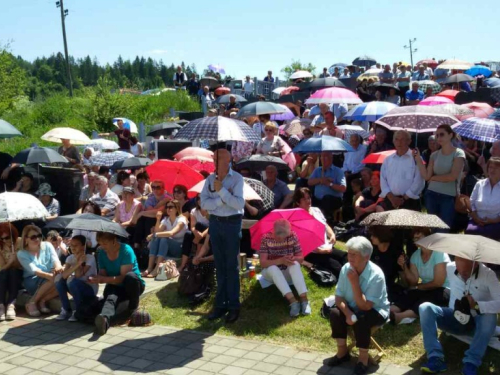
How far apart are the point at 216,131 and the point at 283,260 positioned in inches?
70.3

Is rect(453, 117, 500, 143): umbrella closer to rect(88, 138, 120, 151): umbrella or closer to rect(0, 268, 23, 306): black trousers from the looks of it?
rect(0, 268, 23, 306): black trousers

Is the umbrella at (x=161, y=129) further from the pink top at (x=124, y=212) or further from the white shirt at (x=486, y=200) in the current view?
the white shirt at (x=486, y=200)

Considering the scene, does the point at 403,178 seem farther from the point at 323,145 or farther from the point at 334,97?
the point at 334,97

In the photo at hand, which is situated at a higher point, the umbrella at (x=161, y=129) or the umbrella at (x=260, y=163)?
the umbrella at (x=161, y=129)

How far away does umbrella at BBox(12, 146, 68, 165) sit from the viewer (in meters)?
12.0

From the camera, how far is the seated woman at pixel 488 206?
8086 mm

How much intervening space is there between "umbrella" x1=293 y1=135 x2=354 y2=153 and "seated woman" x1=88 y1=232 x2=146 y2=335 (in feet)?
13.4

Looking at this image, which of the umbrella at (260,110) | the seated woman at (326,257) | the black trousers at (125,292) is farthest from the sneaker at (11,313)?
the umbrella at (260,110)

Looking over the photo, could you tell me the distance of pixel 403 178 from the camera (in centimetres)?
908

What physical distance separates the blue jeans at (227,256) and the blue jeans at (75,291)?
5.38ft

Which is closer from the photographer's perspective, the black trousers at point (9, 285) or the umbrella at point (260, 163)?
the black trousers at point (9, 285)

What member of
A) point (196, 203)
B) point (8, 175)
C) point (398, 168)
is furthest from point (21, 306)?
point (398, 168)

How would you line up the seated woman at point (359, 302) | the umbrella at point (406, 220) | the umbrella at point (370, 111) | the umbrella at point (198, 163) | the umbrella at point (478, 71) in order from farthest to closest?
1. the umbrella at point (478, 71)
2. the umbrella at point (370, 111)
3. the umbrella at point (198, 163)
4. the umbrella at point (406, 220)
5. the seated woman at point (359, 302)

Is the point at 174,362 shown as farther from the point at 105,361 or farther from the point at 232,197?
the point at 232,197
